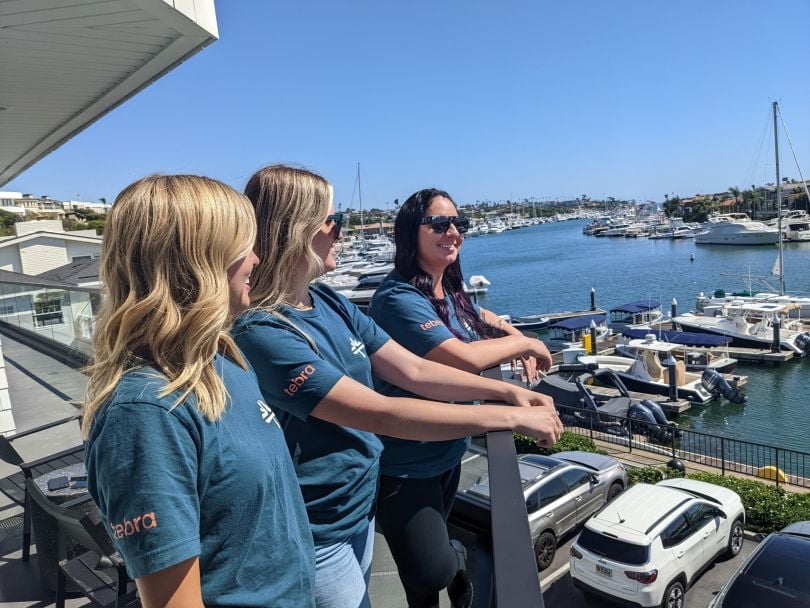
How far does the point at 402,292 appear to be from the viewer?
6.86ft

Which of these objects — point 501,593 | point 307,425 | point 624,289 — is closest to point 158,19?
point 307,425

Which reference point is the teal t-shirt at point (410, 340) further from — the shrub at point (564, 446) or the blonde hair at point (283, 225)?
the shrub at point (564, 446)

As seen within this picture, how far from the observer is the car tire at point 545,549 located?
837cm

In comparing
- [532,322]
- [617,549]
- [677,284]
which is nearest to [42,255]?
[617,549]

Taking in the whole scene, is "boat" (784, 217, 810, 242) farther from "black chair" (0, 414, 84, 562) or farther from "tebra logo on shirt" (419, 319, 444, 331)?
"black chair" (0, 414, 84, 562)

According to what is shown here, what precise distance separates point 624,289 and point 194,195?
5502 centimetres

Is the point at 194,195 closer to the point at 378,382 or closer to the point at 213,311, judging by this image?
the point at 213,311

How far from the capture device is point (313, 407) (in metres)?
1.38

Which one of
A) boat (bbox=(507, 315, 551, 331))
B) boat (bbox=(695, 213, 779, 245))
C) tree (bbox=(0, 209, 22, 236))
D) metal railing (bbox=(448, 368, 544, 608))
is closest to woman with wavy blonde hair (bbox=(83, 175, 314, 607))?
metal railing (bbox=(448, 368, 544, 608))

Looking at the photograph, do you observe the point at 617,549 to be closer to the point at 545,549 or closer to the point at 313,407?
the point at 545,549

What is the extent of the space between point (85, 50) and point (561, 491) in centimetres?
820

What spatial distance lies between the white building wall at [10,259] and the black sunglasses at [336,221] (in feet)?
84.8

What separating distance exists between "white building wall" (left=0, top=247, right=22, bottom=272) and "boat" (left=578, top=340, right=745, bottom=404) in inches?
982

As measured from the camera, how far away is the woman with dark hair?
5.63 feet
